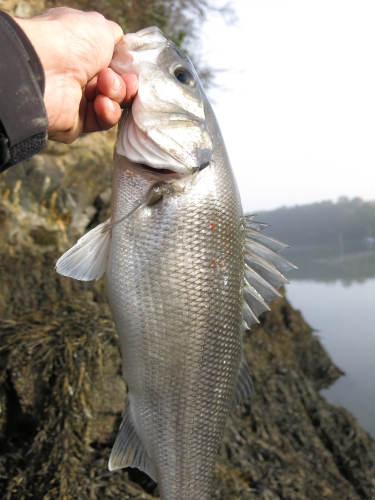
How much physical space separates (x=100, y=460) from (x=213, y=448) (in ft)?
5.21

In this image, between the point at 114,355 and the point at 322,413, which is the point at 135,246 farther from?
the point at 322,413

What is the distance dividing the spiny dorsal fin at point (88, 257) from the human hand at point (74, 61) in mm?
463

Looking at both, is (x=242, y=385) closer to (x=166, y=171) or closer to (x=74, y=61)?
(x=166, y=171)

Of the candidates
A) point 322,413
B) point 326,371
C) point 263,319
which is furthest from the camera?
point 326,371

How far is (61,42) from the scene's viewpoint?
140 cm

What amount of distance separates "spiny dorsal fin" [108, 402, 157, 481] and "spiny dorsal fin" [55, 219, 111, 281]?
1.83 ft

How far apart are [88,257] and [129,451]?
2.63 ft

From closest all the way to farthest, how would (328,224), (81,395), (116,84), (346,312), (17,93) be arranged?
(17,93) → (116,84) → (81,395) → (346,312) → (328,224)

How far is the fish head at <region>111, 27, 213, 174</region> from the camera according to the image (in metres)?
1.47

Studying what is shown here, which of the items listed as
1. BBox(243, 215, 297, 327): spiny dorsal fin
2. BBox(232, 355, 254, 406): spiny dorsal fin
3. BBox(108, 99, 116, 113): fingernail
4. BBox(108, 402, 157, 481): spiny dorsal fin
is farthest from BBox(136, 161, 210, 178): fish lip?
BBox(108, 402, 157, 481): spiny dorsal fin

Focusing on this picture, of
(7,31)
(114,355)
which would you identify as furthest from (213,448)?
(114,355)

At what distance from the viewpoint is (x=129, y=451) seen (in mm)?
1589

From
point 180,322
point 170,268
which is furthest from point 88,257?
point 180,322

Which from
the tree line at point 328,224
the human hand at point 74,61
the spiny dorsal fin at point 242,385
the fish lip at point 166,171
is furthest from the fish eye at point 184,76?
the tree line at point 328,224
